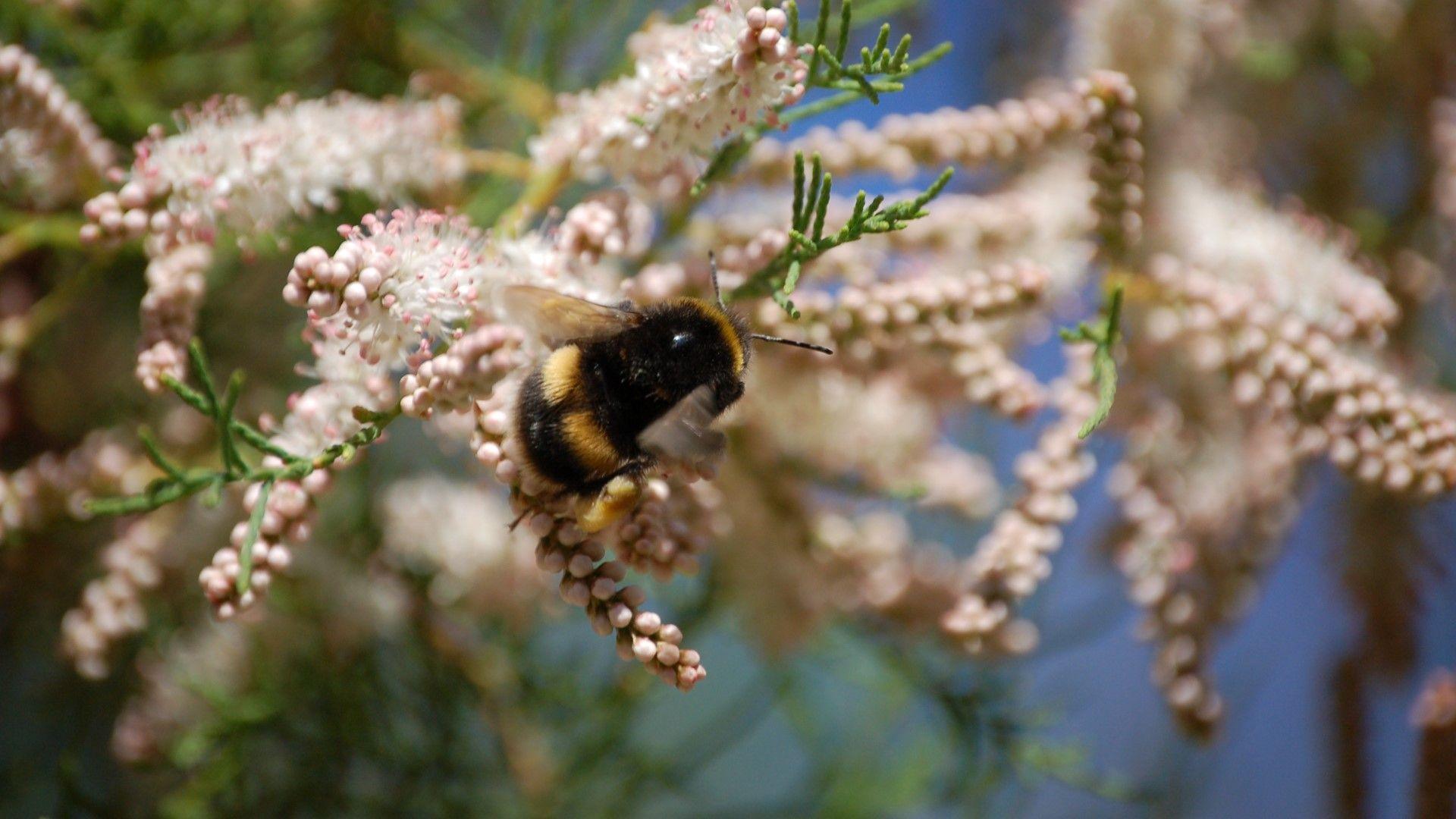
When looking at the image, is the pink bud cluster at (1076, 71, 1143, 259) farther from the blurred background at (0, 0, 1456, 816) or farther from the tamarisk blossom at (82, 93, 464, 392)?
the tamarisk blossom at (82, 93, 464, 392)

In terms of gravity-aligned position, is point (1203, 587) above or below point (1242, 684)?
above

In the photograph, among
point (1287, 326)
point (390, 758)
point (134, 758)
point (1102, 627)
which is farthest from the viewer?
point (1102, 627)

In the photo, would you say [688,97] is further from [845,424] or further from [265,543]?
[845,424]

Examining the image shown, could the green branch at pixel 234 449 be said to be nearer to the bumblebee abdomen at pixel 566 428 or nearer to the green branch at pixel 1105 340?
the bumblebee abdomen at pixel 566 428

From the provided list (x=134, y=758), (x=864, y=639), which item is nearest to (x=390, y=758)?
(x=134, y=758)

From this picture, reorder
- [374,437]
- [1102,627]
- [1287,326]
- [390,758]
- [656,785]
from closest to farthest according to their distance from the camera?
[374,437], [1287,326], [390,758], [656,785], [1102,627]

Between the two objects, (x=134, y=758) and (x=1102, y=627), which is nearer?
(x=134, y=758)

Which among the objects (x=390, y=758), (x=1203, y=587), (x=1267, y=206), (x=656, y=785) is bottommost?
(x=656, y=785)

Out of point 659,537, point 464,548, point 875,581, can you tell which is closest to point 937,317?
point 659,537

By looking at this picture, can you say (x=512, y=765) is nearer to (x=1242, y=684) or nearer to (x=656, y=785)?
(x=656, y=785)
